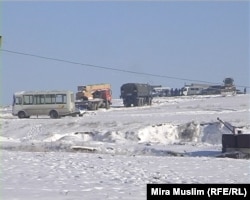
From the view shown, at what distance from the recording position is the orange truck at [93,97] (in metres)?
67.2

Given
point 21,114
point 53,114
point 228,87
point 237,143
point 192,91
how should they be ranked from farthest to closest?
point 192,91 → point 228,87 → point 21,114 → point 53,114 → point 237,143

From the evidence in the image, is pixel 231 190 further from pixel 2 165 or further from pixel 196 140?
pixel 196 140

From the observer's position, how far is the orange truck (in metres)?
67.2

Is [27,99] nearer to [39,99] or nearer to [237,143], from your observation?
[39,99]

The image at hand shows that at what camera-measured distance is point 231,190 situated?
10.3 metres

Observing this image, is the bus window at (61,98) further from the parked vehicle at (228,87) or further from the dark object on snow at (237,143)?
the parked vehicle at (228,87)

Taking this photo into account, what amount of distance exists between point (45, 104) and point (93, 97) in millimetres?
15601

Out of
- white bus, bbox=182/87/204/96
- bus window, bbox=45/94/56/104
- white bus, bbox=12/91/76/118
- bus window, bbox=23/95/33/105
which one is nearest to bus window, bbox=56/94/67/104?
white bus, bbox=12/91/76/118

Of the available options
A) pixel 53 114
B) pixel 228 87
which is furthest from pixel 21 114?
pixel 228 87

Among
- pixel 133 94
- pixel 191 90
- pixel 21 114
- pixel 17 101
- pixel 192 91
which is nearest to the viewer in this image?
pixel 21 114

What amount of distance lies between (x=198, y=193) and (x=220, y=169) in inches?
249

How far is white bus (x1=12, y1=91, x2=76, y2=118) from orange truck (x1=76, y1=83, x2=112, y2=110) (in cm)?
1097

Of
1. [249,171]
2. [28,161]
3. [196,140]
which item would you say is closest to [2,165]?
[28,161]

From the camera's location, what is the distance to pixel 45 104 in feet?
181
